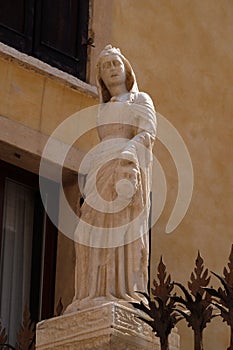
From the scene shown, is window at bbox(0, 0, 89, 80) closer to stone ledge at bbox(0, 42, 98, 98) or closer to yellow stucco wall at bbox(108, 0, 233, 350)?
stone ledge at bbox(0, 42, 98, 98)

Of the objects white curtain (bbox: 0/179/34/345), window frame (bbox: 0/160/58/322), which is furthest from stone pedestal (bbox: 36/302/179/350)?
window frame (bbox: 0/160/58/322)

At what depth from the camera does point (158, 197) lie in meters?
11.3

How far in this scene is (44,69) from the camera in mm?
10938

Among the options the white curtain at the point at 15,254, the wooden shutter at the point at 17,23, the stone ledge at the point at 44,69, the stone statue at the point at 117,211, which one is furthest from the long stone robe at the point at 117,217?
the wooden shutter at the point at 17,23

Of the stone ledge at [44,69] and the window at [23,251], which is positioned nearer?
the window at [23,251]

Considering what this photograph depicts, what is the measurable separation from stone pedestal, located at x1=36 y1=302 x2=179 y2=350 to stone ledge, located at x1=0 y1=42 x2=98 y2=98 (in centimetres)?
277

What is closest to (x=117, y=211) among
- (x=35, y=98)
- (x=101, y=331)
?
(x=101, y=331)

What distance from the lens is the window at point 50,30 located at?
11.1 meters

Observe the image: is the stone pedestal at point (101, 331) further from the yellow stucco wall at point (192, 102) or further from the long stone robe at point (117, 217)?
the yellow stucco wall at point (192, 102)

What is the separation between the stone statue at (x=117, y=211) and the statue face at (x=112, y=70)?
0.15m

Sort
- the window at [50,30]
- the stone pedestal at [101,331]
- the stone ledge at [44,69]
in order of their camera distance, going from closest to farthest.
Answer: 1. the stone pedestal at [101,331]
2. the stone ledge at [44,69]
3. the window at [50,30]

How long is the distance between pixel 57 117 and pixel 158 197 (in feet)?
2.97

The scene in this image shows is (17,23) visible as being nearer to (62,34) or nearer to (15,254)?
(62,34)

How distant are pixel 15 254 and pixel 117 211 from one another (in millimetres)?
2137
